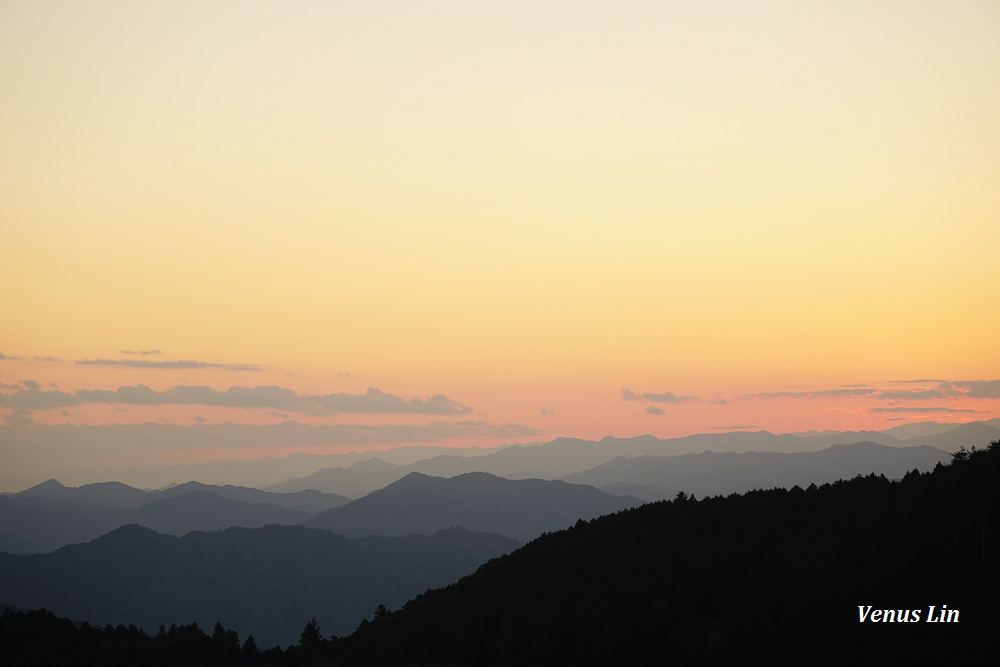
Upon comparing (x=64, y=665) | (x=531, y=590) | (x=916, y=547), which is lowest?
(x=64, y=665)

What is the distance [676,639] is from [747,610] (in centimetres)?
974

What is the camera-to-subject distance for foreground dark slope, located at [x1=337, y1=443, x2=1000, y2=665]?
68.8 m

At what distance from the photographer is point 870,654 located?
213ft

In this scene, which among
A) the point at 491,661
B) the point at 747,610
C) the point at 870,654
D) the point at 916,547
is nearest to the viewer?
the point at 870,654

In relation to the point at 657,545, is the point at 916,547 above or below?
above

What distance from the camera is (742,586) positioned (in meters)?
102

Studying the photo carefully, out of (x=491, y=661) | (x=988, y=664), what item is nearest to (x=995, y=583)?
(x=988, y=664)

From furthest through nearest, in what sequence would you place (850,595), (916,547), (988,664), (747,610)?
1. (747,610)
2. (916,547)
3. (850,595)
4. (988,664)

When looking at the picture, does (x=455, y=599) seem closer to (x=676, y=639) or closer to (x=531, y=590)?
(x=531, y=590)

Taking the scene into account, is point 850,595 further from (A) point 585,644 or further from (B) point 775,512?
(B) point 775,512

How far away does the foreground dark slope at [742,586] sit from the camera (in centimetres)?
6875

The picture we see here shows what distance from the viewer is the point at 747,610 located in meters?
93.6

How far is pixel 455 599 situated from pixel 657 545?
36098 millimetres

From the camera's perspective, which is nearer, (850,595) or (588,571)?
(850,595)
